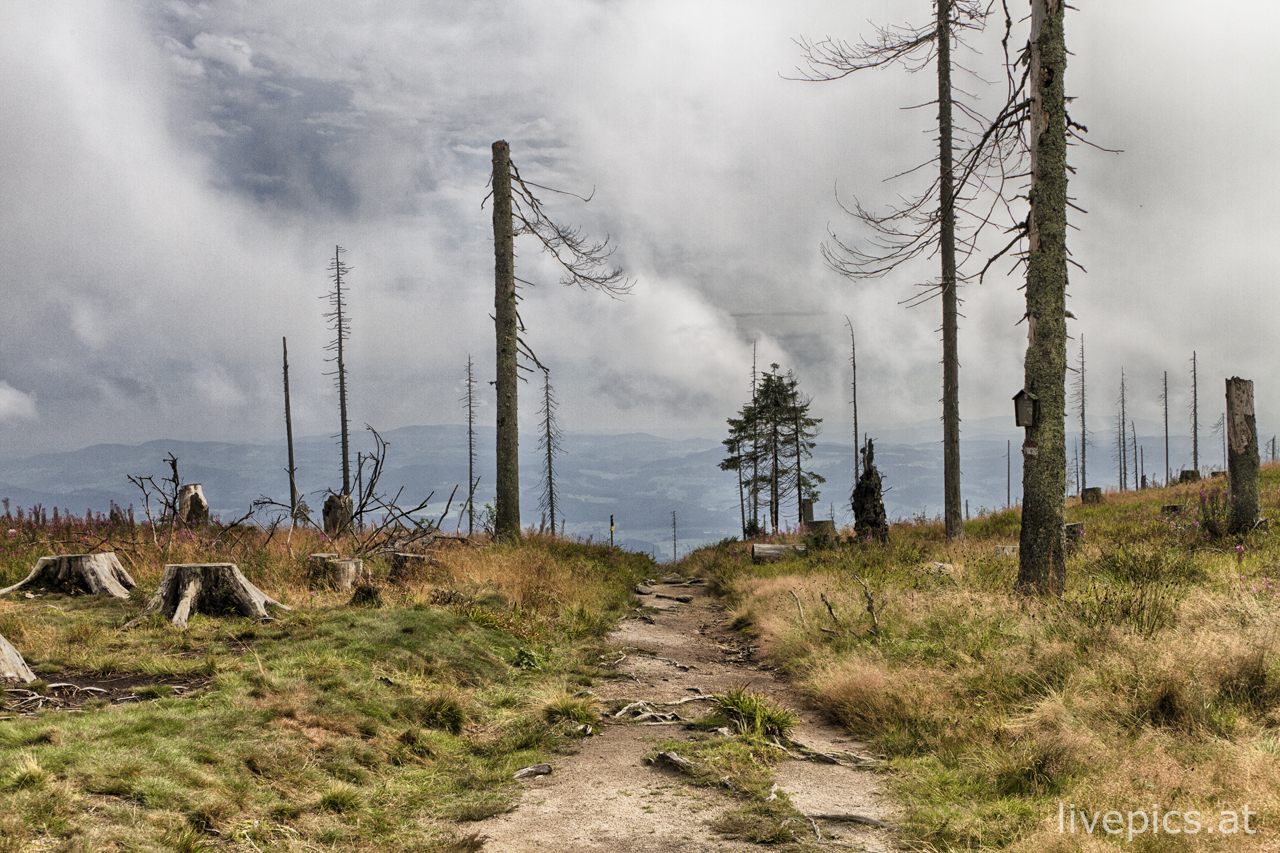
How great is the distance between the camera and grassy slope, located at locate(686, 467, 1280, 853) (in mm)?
3809

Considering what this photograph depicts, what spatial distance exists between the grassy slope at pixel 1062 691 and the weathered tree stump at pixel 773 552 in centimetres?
704

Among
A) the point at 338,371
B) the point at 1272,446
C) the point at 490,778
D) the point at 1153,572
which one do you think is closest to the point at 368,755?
the point at 490,778

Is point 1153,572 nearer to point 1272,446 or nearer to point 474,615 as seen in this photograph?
point 474,615

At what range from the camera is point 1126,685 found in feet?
17.1

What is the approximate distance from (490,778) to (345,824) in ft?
3.62

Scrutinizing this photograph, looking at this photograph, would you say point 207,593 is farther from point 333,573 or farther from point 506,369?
point 506,369

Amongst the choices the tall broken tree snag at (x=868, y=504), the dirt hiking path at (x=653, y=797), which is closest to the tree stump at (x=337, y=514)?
the dirt hiking path at (x=653, y=797)

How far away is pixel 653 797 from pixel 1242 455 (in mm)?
14008

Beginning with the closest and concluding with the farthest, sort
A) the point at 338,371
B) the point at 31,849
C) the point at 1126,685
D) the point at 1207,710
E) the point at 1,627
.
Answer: the point at 31,849 < the point at 1207,710 < the point at 1126,685 < the point at 1,627 < the point at 338,371

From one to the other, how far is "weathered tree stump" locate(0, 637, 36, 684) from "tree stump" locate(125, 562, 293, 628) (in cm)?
223

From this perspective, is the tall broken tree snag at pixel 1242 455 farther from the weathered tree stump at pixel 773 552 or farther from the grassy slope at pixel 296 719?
the grassy slope at pixel 296 719

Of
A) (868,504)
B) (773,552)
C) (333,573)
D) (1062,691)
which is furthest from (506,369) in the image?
(1062,691)

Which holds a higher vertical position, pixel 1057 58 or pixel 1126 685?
pixel 1057 58

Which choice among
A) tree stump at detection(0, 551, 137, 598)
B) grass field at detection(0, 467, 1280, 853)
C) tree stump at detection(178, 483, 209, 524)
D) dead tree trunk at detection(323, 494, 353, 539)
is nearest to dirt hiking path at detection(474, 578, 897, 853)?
grass field at detection(0, 467, 1280, 853)
